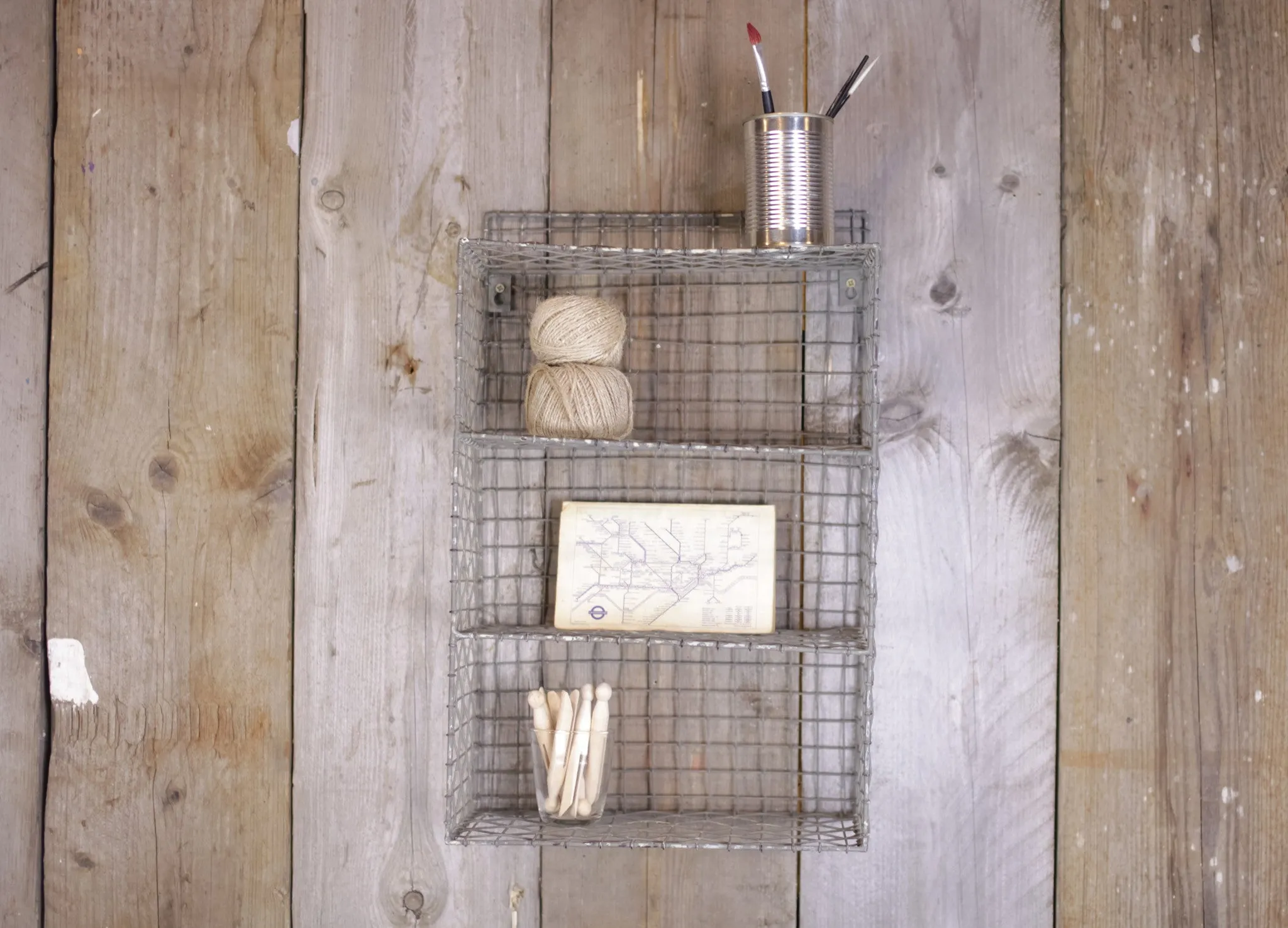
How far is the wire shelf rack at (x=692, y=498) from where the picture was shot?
3.83 ft

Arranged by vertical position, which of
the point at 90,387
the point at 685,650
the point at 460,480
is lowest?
the point at 685,650

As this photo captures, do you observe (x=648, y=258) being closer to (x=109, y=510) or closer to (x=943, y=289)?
(x=943, y=289)

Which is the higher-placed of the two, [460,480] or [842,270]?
[842,270]

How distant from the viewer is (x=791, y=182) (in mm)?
1038

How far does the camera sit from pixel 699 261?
1115 millimetres

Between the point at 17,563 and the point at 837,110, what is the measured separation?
1.10 metres

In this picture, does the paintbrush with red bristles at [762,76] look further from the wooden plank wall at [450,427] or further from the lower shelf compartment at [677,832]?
the lower shelf compartment at [677,832]

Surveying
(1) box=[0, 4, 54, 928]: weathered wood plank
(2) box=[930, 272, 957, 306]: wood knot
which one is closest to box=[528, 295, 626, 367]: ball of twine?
(2) box=[930, 272, 957, 306]: wood knot

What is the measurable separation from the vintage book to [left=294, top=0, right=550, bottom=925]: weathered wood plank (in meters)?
0.18

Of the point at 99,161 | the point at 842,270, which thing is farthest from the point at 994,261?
the point at 99,161

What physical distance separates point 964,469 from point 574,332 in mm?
488

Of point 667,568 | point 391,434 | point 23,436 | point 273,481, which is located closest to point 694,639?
point 667,568

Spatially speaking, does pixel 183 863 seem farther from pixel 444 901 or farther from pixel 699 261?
pixel 699 261

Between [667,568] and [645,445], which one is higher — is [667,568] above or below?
Answer: below
